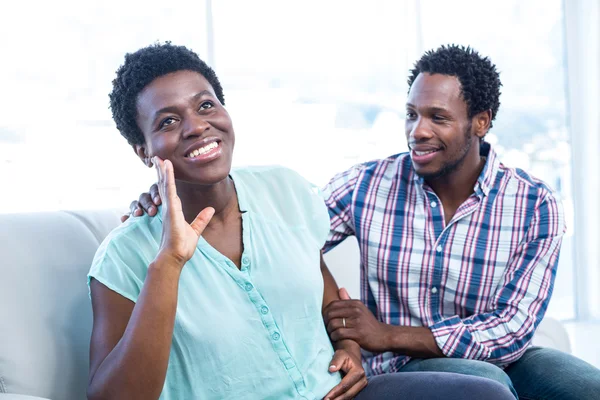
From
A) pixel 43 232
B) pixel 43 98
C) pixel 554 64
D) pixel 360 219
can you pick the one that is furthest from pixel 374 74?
pixel 43 232

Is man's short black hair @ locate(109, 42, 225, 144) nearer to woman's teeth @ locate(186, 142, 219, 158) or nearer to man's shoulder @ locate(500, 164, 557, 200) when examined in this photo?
woman's teeth @ locate(186, 142, 219, 158)

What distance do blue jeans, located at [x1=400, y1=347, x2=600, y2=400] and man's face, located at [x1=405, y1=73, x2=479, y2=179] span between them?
47 centimetres

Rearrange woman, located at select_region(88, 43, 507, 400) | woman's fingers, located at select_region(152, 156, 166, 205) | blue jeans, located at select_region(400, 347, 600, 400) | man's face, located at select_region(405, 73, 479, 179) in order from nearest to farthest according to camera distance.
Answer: woman, located at select_region(88, 43, 507, 400) → woman's fingers, located at select_region(152, 156, 166, 205) → blue jeans, located at select_region(400, 347, 600, 400) → man's face, located at select_region(405, 73, 479, 179)

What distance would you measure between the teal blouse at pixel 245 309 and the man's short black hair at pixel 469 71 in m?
0.63

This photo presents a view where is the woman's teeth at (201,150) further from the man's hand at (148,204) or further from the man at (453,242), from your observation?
the man at (453,242)

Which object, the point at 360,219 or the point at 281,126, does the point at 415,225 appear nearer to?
the point at 360,219

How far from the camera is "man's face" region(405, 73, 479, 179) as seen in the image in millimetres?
1650

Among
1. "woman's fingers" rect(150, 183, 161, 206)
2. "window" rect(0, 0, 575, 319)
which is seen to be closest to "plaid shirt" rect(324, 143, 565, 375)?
"woman's fingers" rect(150, 183, 161, 206)

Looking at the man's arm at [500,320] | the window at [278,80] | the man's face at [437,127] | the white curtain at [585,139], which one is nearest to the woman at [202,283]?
the man's arm at [500,320]

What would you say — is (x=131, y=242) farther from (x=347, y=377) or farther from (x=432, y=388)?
(x=432, y=388)

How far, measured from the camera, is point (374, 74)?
361 cm

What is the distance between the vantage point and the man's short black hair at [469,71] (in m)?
1.70

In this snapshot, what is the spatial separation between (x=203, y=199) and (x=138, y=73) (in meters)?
0.27

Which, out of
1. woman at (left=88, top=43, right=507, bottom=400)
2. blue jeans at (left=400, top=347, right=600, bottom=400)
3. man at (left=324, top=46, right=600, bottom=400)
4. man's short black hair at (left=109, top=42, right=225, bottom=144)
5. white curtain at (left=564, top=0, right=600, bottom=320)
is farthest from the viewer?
white curtain at (left=564, top=0, right=600, bottom=320)
